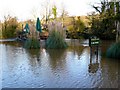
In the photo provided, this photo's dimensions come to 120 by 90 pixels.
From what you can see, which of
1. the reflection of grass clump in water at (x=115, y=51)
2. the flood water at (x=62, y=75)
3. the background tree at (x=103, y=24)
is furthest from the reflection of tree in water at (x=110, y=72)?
the background tree at (x=103, y=24)

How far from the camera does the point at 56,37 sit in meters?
15.4

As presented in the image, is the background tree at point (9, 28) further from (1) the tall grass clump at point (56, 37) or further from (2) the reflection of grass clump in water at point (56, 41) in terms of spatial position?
(2) the reflection of grass clump in water at point (56, 41)

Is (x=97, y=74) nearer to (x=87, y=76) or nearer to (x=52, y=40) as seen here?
(x=87, y=76)

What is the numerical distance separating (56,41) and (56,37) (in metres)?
0.25

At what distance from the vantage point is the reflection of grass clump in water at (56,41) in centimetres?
1530

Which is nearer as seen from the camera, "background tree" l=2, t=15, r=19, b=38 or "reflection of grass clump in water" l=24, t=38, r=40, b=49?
"reflection of grass clump in water" l=24, t=38, r=40, b=49

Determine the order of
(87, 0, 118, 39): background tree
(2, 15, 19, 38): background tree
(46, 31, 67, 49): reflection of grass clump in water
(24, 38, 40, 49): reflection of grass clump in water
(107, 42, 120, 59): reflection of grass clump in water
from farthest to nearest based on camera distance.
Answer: (2, 15, 19, 38): background tree → (87, 0, 118, 39): background tree → (24, 38, 40, 49): reflection of grass clump in water → (46, 31, 67, 49): reflection of grass clump in water → (107, 42, 120, 59): reflection of grass clump in water

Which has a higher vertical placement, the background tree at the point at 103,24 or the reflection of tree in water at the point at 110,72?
the background tree at the point at 103,24

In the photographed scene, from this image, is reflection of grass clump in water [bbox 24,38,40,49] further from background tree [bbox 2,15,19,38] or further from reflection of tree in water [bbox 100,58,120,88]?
background tree [bbox 2,15,19,38]

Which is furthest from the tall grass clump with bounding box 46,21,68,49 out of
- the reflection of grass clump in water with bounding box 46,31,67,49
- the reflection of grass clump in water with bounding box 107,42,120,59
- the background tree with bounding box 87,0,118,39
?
the background tree with bounding box 87,0,118,39

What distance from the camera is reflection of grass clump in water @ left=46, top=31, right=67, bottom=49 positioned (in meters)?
15.3

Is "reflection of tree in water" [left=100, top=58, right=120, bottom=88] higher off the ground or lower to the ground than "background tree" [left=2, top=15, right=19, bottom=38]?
lower

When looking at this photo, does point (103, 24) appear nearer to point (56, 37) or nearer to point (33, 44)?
point (56, 37)

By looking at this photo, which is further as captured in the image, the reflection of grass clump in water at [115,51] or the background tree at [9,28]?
the background tree at [9,28]
